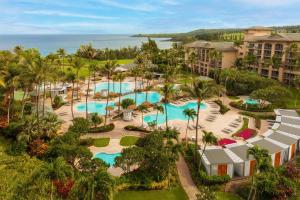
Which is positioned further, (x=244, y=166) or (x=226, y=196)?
(x=244, y=166)

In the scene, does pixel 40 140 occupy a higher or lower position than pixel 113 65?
lower

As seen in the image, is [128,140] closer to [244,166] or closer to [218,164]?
[218,164]

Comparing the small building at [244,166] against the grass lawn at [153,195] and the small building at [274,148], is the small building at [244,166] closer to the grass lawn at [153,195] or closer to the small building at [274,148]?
the small building at [274,148]

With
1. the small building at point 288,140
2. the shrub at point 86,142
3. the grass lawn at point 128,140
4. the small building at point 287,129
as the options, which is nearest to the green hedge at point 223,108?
the small building at point 287,129

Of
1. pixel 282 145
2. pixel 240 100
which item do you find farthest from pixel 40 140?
pixel 240 100

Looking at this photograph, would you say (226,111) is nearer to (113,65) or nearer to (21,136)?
(113,65)

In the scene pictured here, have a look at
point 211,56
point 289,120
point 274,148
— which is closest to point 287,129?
point 289,120
